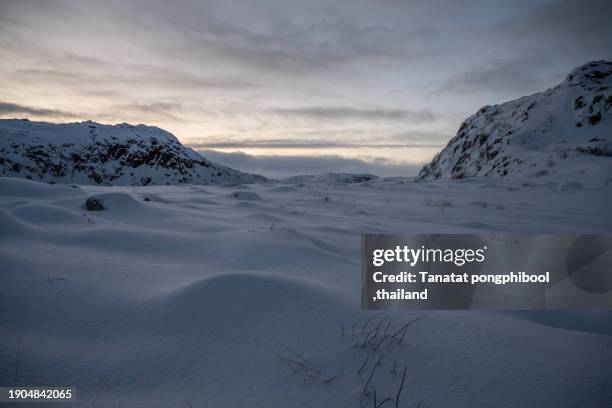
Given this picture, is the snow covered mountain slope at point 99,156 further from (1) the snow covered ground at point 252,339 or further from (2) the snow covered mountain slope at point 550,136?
(1) the snow covered ground at point 252,339

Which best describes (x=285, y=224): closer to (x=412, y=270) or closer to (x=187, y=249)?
(x=187, y=249)

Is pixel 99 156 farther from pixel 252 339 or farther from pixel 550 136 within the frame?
pixel 252 339

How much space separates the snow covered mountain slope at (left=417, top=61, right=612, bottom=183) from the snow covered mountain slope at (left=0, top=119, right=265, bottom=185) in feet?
87.5

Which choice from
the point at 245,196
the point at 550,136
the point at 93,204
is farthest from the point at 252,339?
the point at 550,136

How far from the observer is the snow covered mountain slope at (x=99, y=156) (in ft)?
139

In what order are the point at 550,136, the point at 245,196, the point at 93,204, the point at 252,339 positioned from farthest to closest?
the point at 550,136, the point at 245,196, the point at 93,204, the point at 252,339

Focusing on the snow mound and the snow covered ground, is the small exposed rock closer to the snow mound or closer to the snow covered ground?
the snow covered ground

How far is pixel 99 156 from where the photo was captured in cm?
4903

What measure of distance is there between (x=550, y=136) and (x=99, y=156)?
54954 mm

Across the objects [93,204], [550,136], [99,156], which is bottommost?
[93,204]

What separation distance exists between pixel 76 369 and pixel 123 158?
187 ft

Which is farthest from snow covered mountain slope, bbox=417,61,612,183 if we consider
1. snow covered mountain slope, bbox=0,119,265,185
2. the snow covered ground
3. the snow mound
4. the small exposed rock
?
snow covered mountain slope, bbox=0,119,265,185

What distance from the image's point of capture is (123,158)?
50312mm

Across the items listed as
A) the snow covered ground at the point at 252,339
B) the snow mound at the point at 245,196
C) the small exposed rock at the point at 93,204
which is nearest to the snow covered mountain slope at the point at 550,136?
the snow mound at the point at 245,196
